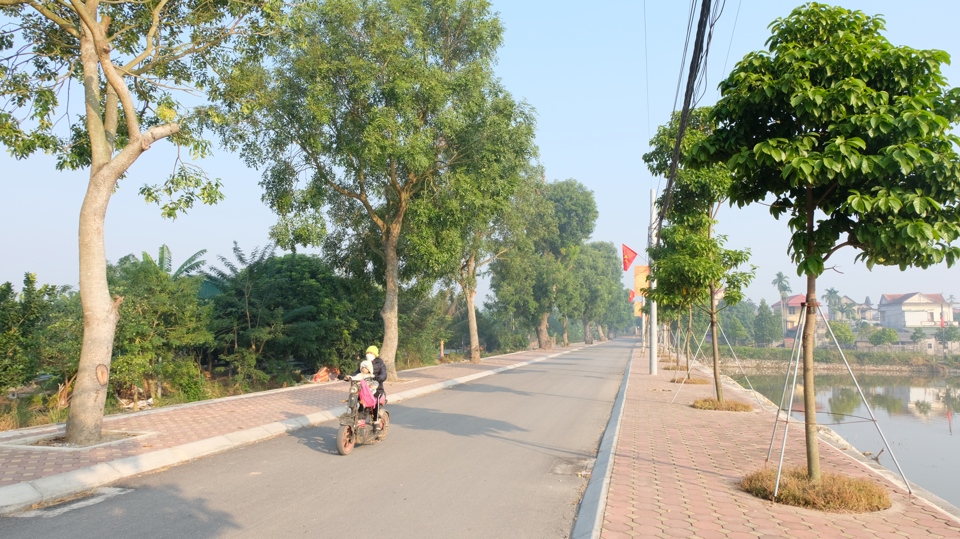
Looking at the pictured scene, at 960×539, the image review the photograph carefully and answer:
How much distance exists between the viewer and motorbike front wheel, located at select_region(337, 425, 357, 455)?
898 centimetres

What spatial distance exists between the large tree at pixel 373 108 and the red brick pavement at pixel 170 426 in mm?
4890

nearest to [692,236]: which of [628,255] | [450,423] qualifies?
[450,423]

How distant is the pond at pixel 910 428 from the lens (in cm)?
1141

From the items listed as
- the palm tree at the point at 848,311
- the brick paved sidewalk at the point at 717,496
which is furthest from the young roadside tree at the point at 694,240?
the palm tree at the point at 848,311

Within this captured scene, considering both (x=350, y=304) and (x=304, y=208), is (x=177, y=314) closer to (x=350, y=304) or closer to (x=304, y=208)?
(x=304, y=208)

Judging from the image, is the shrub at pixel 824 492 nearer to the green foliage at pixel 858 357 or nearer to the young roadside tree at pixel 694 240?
the young roadside tree at pixel 694 240

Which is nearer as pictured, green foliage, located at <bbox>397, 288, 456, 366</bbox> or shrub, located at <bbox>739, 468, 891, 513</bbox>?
shrub, located at <bbox>739, 468, 891, 513</bbox>

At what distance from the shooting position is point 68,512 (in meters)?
6.05

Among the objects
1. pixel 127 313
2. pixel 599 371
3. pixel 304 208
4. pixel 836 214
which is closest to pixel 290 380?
pixel 304 208

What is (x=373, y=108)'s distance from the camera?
58.1ft

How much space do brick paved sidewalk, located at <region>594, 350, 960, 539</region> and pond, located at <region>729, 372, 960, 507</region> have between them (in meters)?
1.06

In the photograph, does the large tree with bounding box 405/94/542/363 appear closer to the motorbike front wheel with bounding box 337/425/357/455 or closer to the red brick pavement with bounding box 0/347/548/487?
the red brick pavement with bounding box 0/347/548/487

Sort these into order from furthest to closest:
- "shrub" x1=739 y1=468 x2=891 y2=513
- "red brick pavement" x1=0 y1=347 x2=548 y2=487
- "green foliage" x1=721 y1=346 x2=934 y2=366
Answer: "green foliage" x1=721 y1=346 x2=934 y2=366
"red brick pavement" x1=0 y1=347 x2=548 y2=487
"shrub" x1=739 y1=468 x2=891 y2=513

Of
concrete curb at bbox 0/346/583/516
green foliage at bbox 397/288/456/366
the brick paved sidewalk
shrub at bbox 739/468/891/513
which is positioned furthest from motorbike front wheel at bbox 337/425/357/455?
green foliage at bbox 397/288/456/366
